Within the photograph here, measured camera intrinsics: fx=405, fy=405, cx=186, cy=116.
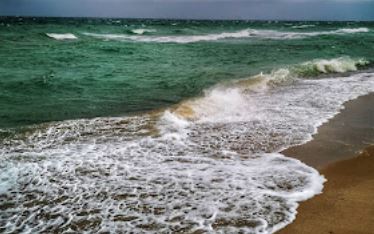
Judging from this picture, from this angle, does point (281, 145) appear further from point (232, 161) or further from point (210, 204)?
point (210, 204)

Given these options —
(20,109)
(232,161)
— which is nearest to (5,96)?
(20,109)

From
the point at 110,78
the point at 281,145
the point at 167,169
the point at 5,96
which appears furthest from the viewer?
the point at 110,78

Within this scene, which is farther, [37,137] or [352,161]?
[37,137]

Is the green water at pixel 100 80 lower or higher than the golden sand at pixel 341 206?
higher

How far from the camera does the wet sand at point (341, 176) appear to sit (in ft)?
13.8

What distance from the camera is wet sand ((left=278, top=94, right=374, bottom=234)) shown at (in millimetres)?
4191

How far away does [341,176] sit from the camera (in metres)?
5.55

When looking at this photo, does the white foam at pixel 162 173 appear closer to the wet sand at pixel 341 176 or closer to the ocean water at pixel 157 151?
the ocean water at pixel 157 151

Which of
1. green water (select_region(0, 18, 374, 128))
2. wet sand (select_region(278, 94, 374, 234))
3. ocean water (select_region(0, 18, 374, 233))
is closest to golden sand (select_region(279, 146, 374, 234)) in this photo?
wet sand (select_region(278, 94, 374, 234))

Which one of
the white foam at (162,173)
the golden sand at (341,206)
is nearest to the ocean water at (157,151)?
the white foam at (162,173)

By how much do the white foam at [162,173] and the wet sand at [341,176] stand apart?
0.19 metres

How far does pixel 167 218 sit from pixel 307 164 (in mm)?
2675

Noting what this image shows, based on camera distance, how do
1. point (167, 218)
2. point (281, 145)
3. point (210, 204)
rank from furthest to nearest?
point (281, 145) → point (210, 204) → point (167, 218)

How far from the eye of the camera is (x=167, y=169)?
5.78 metres
